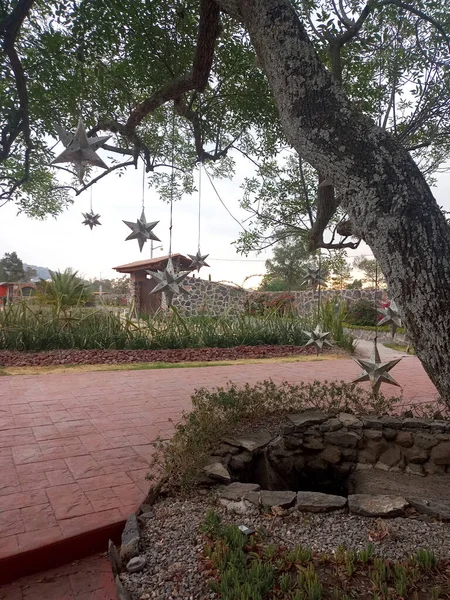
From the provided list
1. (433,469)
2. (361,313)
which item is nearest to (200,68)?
(433,469)

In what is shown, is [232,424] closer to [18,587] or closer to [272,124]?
[18,587]

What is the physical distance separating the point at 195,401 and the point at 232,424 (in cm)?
40

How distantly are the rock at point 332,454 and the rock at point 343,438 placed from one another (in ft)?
0.17

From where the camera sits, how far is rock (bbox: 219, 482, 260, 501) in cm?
247

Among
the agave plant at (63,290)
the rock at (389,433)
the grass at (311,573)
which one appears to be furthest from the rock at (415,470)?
the agave plant at (63,290)

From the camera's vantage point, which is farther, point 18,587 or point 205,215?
point 205,215

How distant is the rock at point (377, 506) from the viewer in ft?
7.70

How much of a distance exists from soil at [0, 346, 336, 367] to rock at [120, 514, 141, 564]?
19.7ft

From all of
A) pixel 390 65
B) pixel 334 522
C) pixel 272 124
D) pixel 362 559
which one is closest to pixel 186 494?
pixel 334 522

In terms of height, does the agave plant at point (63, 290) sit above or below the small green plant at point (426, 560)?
above

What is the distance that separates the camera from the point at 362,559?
1.82 metres

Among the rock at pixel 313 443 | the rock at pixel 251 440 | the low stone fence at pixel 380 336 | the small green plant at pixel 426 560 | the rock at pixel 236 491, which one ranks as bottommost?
the rock at pixel 313 443

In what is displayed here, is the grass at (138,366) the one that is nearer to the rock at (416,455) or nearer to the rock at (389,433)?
the rock at (389,433)

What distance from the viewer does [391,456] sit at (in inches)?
152
